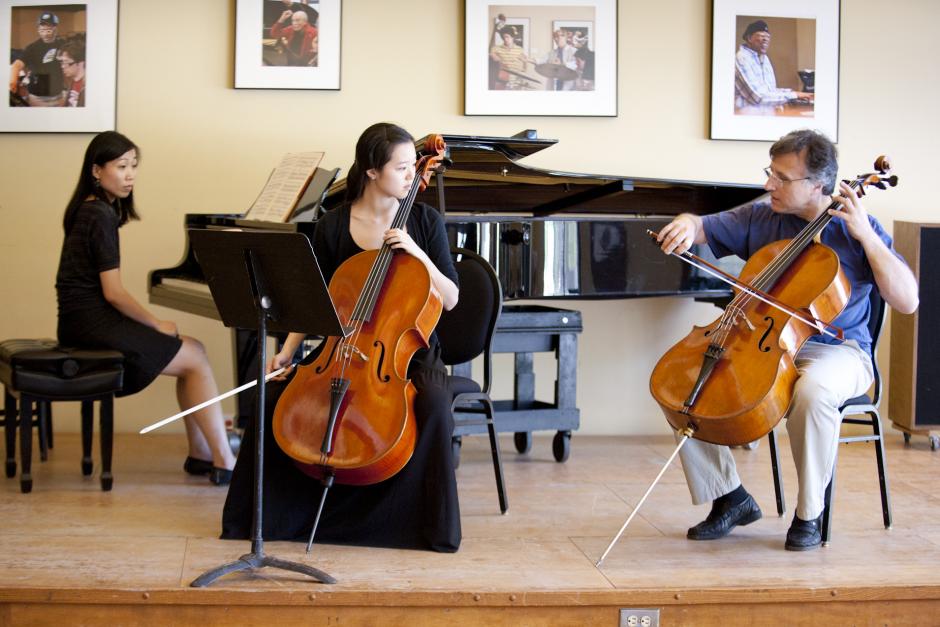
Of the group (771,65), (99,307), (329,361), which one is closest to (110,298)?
(99,307)

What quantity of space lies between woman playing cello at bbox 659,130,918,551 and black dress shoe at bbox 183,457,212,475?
5.84ft

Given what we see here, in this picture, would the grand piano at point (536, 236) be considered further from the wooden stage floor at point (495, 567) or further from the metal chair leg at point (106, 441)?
the wooden stage floor at point (495, 567)

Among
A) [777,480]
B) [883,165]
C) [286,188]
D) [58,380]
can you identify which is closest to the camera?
[883,165]

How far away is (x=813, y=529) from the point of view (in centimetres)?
286

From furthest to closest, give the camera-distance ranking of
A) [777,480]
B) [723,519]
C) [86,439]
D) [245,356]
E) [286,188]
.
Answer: [245,356]
[286,188]
[86,439]
[777,480]
[723,519]

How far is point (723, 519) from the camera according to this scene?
9.77ft

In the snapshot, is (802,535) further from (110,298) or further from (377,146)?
(110,298)

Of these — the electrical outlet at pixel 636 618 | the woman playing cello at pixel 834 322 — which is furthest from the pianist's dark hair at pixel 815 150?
the electrical outlet at pixel 636 618

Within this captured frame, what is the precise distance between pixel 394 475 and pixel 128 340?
128cm

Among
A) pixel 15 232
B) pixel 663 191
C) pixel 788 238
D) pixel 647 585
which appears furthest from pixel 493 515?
pixel 15 232

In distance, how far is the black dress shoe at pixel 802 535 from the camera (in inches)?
112

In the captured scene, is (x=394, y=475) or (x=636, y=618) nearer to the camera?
(x=636, y=618)

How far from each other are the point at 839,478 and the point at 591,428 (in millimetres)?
1309

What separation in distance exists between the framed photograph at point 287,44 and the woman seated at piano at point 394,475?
1745mm
